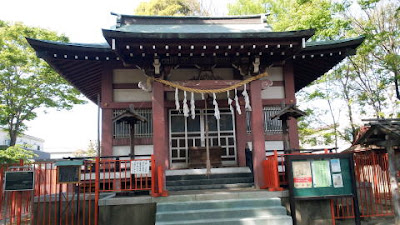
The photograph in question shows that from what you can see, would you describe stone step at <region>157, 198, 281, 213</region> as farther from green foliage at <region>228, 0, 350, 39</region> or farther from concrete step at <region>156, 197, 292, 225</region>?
green foliage at <region>228, 0, 350, 39</region>

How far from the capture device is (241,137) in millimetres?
9836

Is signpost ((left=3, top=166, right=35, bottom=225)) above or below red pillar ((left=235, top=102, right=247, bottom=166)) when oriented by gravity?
below

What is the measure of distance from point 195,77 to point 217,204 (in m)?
4.23

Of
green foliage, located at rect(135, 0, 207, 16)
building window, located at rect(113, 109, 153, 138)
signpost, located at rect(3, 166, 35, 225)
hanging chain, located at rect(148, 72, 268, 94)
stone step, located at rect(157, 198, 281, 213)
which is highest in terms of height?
green foliage, located at rect(135, 0, 207, 16)

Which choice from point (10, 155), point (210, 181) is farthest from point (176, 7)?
point (210, 181)

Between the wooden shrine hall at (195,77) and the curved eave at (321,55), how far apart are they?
0.03m

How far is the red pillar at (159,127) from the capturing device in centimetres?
771

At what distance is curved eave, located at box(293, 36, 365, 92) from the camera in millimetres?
8695

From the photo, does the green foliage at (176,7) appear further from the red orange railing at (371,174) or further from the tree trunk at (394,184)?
the tree trunk at (394,184)

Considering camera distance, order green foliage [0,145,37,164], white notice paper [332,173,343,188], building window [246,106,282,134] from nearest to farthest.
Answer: white notice paper [332,173,343,188]
building window [246,106,282,134]
green foliage [0,145,37,164]

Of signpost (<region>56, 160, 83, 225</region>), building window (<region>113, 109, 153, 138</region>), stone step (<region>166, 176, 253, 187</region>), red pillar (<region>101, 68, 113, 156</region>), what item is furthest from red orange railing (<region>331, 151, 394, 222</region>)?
red pillar (<region>101, 68, 113, 156</region>)

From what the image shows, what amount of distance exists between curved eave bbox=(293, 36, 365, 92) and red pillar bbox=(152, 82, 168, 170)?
470 centimetres

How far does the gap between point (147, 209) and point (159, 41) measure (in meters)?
4.24

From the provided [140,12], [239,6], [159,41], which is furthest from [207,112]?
[140,12]
